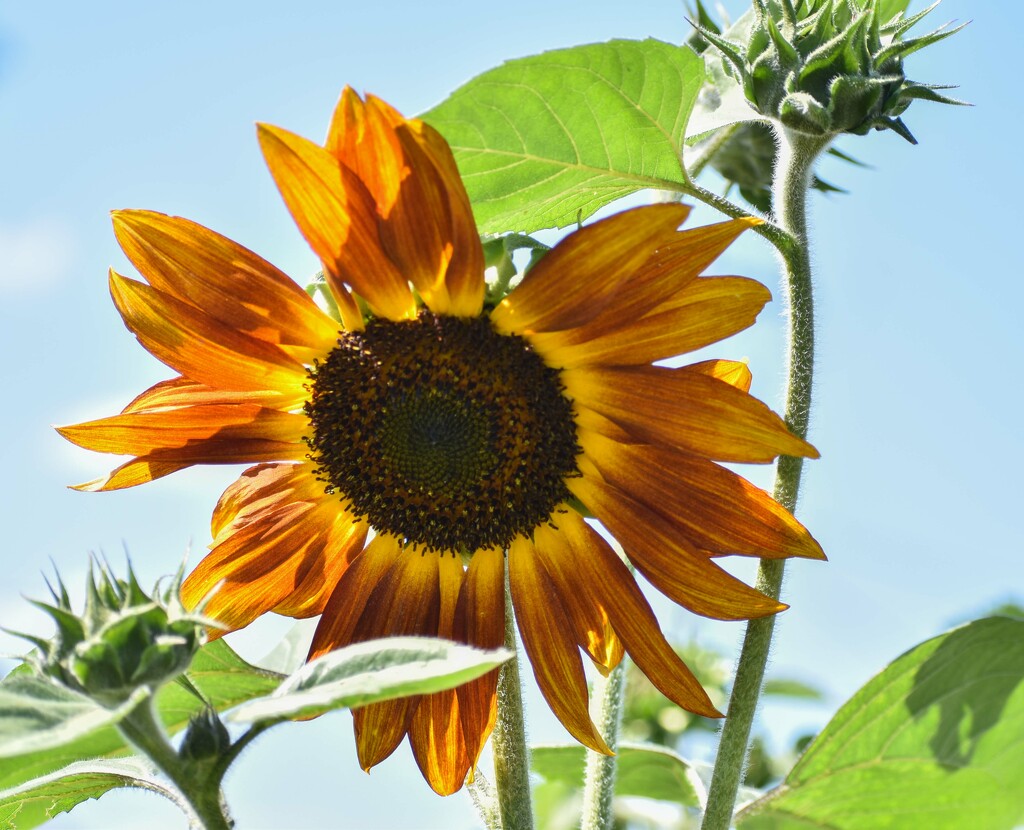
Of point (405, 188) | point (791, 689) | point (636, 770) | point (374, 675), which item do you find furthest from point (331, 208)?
point (791, 689)

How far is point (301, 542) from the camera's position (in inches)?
69.4

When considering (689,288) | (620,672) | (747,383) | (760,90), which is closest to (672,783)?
(620,672)

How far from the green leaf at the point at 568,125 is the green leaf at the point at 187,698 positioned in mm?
677

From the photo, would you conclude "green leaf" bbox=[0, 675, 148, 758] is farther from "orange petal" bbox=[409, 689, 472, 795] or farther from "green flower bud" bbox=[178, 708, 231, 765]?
"orange petal" bbox=[409, 689, 472, 795]

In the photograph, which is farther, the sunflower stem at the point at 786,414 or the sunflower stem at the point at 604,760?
the sunflower stem at the point at 604,760

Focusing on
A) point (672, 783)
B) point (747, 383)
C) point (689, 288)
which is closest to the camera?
point (689, 288)

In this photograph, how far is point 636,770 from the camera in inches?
89.1

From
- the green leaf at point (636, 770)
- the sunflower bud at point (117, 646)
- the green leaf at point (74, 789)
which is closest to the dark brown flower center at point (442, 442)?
the green leaf at point (74, 789)

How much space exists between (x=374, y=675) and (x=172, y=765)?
0.79 feet

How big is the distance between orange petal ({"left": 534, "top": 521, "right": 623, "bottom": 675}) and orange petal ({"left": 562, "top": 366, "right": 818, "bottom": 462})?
22cm

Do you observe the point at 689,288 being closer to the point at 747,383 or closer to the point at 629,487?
the point at 747,383

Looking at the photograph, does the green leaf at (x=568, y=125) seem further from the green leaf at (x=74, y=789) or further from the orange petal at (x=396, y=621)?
the green leaf at (x=74, y=789)

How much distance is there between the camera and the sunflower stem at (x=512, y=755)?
1.49m

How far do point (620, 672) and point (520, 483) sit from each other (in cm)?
30
